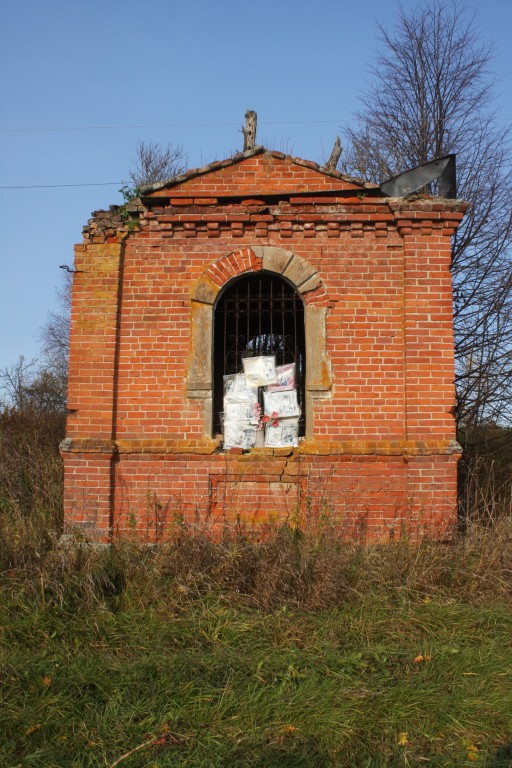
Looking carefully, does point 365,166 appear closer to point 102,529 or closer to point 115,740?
point 102,529

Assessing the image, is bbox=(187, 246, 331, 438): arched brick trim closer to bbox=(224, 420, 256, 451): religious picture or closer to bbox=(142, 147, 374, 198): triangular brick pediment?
bbox=(224, 420, 256, 451): religious picture

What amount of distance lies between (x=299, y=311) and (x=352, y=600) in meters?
3.48

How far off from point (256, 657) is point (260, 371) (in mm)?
3570

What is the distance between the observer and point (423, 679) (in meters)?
4.76

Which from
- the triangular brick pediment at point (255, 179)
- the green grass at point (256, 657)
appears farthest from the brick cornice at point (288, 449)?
the triangular brick pediment at point (255, 179)

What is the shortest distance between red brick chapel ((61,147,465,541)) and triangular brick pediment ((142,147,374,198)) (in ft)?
0.07

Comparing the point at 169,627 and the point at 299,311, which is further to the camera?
the point at 299,311

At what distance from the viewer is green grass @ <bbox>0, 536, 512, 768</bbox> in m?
4.02

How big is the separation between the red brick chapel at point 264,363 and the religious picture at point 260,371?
0.7 inches

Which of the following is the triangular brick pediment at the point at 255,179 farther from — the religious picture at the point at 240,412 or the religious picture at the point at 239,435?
the religious picture at the point at 239,435

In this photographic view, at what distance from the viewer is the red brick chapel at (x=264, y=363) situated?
24.1ft

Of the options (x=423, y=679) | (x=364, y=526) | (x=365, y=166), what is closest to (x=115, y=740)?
(x=423, y=679)

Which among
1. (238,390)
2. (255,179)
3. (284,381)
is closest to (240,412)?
(238,390)

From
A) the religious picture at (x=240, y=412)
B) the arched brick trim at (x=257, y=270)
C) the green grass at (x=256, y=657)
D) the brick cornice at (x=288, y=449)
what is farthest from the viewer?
the religious picture at (x=240, y=412)
